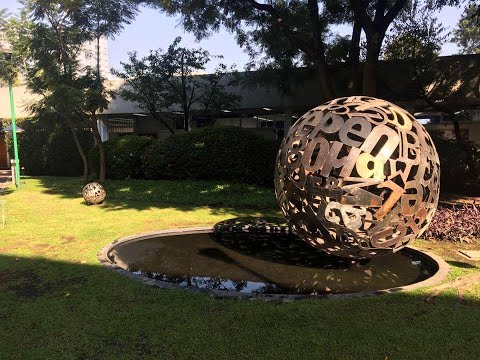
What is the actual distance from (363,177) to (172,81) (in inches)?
611

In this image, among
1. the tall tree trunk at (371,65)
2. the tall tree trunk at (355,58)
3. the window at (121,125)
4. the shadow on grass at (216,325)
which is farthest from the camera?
the window at (121,125)

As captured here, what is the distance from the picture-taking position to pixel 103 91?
54.6ft

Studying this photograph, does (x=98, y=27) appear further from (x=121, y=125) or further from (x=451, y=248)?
(x=451, y=248)

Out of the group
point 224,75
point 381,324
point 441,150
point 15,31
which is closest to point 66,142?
point 15,31

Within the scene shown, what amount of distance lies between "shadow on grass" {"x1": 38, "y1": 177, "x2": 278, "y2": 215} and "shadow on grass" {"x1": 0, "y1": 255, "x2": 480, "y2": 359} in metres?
6.75

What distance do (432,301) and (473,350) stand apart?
1.18 metres

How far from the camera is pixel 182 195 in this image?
13.9 metres

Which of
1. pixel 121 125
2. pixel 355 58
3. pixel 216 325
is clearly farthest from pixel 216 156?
pixel 121 125

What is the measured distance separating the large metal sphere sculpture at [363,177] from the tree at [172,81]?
1359 cm

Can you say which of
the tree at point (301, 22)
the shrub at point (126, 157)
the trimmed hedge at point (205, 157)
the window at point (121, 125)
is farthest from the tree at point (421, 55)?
the window at point (121, 125)

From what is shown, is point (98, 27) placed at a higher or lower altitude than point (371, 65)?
higher

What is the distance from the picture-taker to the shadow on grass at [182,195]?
41.4 ft

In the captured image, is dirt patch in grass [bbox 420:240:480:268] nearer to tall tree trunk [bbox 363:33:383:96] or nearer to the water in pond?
the water in pond

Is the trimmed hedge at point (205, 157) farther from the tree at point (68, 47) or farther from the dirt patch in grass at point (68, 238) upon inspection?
the dirt patch in grass at point (68, 238)
